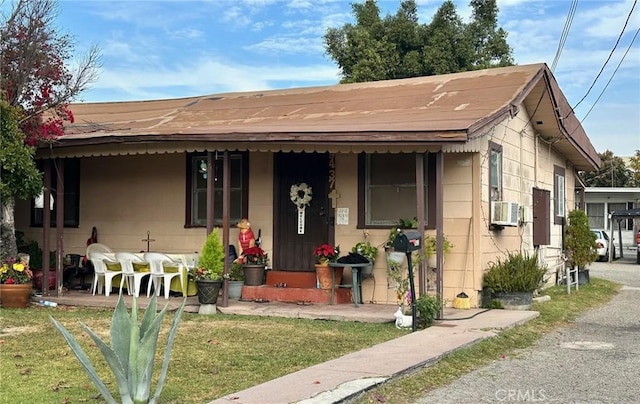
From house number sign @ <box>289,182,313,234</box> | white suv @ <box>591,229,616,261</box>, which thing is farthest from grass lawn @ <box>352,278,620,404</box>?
white suv @ <box>591,229,616,261</box>

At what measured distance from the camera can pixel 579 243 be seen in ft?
49.6

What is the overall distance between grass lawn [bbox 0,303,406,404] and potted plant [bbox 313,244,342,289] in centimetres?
125

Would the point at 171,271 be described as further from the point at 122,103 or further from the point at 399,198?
the point at 122,103

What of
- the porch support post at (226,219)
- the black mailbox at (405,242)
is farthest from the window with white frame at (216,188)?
the black mailbox at (405,242)

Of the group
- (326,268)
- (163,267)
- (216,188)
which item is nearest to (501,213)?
(326,268)

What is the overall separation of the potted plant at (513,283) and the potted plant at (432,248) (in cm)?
75

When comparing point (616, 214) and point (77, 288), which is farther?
point (616, 214)

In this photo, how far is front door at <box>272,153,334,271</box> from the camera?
1100 centimetres

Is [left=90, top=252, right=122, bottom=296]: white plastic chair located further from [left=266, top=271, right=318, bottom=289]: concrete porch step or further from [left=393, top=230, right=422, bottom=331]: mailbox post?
[left=393, top=230, right=422, bottom=331]: mailbox post

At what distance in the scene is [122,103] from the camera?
15430mm

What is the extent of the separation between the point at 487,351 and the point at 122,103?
10.9 metres

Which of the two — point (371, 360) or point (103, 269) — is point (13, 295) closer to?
point (103, 269)

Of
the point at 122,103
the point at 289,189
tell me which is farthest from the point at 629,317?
the point at 122,103

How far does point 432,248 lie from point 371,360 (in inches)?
149
